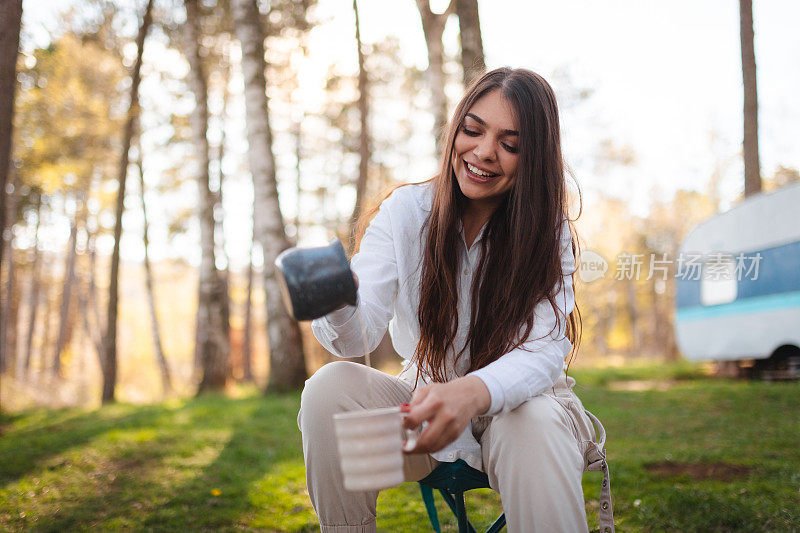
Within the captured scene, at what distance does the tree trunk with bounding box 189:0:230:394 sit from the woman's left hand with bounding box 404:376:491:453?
7.84 m

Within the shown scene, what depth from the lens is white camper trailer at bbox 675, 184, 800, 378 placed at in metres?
7.27

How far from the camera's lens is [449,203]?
6.48 feet

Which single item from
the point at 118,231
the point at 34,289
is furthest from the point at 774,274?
the point at 34,289

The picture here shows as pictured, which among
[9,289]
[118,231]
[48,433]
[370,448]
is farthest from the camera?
[9,289]

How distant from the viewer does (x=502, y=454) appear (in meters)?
1.58

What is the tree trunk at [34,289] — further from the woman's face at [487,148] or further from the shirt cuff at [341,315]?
the shirt cuff at [341,315]

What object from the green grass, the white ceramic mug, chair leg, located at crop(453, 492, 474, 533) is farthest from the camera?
the green grass

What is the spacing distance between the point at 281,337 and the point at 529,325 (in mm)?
5854

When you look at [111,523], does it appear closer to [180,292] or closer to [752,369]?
[752,369]

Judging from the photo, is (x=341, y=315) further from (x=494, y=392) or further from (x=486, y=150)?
(x=486, y=150)

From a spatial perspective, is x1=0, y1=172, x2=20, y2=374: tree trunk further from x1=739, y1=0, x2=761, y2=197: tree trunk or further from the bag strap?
x1=739, y1=0, x2=761, y2=197: tree trunk

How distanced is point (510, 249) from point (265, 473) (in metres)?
2.66

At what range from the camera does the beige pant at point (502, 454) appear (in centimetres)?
148

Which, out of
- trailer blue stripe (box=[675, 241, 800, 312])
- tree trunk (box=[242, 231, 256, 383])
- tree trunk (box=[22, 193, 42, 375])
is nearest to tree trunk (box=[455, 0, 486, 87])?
trailer blue stripe (box=[675, 241, 800, 312])
